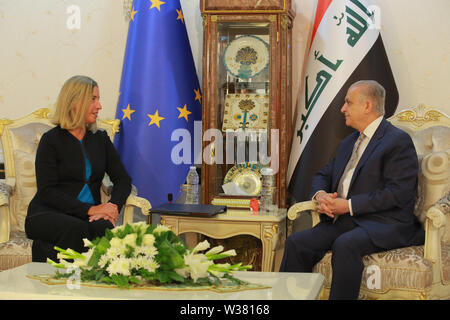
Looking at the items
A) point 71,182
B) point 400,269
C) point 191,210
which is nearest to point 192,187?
point 191,210

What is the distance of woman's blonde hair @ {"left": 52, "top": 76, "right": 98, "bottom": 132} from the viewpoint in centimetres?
315

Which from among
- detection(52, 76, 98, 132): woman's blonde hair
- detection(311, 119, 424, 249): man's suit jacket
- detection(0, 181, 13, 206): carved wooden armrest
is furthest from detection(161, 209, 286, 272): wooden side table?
detection(0, 181, 13, 206): carved wooden armrest

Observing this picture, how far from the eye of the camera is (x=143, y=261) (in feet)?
6.41

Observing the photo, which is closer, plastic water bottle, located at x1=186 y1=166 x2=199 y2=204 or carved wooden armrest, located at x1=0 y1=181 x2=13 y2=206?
carved wooden armrest, located at x1=0 y1=181 x2=13 y2=206

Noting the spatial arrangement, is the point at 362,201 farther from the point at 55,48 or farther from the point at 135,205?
the point at 55,48

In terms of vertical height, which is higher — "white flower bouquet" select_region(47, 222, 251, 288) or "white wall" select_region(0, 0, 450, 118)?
"white wall" select_region(0, 0, 450, 118)

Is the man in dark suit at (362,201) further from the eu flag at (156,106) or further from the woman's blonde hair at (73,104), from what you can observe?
the woman's blonde hair at (73,104)

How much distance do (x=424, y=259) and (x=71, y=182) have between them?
1.86m

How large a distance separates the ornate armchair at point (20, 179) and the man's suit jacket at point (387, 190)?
1193 mm

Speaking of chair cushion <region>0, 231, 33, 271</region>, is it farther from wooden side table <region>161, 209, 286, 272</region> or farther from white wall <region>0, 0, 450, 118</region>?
white wall <region>0, 0, 450, 118</region>

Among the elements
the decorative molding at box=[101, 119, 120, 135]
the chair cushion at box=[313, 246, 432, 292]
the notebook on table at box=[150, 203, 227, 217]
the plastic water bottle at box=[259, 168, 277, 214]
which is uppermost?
the decorative molding at box=[101, 119, 120, 135]

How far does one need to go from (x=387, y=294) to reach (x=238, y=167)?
1332mm

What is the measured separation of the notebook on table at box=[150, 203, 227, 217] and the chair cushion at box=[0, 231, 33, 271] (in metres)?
0.71

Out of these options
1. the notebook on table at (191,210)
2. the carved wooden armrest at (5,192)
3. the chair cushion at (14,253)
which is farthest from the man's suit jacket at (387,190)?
the carved wooden armrest at (5,192)
